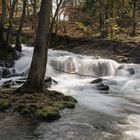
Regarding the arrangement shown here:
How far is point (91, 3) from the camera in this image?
29.3 meters

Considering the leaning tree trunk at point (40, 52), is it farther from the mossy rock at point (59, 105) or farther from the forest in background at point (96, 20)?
the forest in background at point (96, 20)

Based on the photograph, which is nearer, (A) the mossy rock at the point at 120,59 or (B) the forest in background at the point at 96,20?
(A) the mossy rock at the point at 120,59

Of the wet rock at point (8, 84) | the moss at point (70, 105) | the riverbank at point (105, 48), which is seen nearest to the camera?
the moss at point (70, 105)

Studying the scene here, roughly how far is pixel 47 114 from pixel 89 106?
2642 millimetres

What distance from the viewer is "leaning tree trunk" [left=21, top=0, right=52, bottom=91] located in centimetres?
1286

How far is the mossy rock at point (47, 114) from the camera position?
10.5 metres

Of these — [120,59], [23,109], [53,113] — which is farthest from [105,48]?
[53,113]

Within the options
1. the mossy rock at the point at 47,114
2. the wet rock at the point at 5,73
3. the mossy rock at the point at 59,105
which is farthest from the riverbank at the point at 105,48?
the mossy rock at the point at 47,114

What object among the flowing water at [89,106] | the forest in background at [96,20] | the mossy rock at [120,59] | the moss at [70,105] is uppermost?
the forest in background at [96,20]

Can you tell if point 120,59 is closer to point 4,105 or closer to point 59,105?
point 59,105

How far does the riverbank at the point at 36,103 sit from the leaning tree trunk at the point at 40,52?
15.8 inches

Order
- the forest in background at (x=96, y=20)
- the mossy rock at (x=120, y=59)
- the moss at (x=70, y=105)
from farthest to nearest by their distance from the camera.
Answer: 1. the forest in background at (x=96, y=20)
2. the mossy rock at (x=120, y=59)
3. the moss at (x=70, y=105)

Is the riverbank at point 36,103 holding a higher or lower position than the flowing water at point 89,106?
higher

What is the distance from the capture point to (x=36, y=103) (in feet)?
37.8
